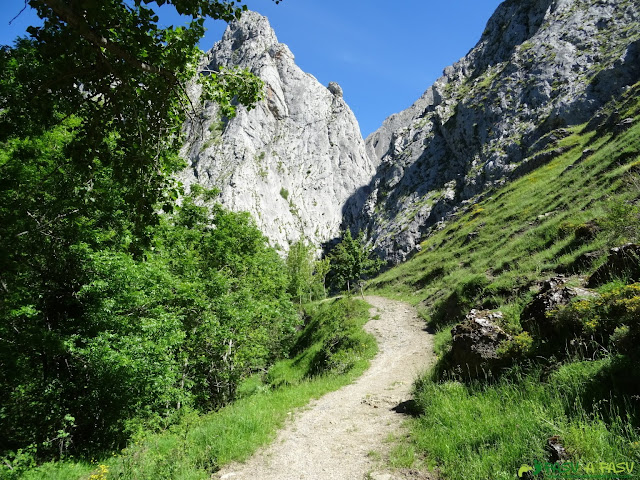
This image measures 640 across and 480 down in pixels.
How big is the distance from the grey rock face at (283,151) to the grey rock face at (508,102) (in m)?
36.6

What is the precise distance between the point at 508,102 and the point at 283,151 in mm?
88885

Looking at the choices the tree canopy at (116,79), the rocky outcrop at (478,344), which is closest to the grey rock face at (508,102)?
the rocky outcrop at (478,344)

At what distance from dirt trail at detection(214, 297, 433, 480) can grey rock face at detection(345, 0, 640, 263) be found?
59.6 meters

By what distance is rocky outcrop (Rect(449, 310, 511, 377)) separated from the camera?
23.8ft

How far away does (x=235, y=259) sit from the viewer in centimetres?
1819

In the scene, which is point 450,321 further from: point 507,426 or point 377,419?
point 507,426

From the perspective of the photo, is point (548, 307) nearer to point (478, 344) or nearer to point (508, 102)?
point (478, 344)

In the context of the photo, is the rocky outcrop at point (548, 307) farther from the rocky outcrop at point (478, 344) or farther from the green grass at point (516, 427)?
the green grass at point (516, 427)

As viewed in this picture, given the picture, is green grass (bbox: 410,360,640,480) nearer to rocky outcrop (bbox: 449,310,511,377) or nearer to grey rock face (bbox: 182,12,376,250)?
rocky outcrop (bbox: 449,310,511,377)

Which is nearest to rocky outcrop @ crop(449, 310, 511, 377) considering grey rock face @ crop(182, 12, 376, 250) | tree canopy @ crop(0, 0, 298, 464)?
tree canopy @ crop(0, 0, 298, 464)

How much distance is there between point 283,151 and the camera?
456ft

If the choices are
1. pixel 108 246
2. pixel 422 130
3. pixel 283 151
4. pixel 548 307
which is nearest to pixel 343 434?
pixel 548 307

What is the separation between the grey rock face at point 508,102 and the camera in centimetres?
6269

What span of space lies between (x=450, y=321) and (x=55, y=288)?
17.0m
